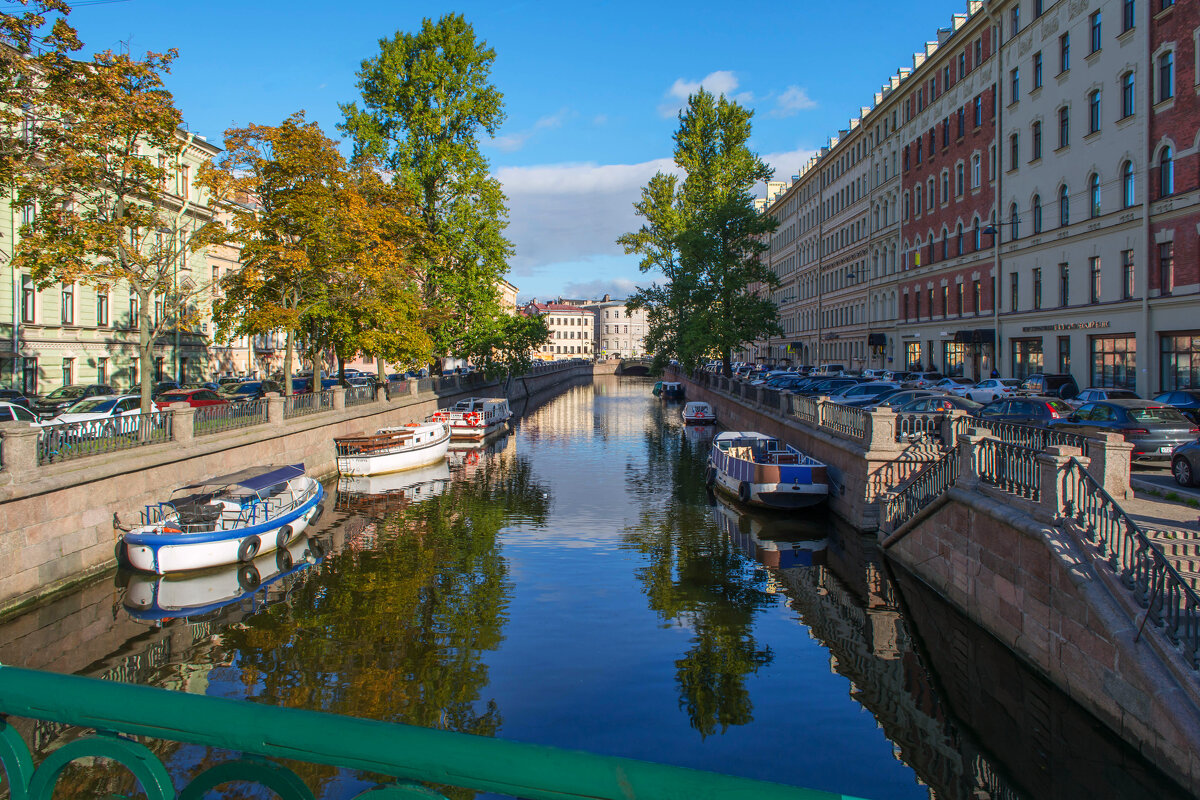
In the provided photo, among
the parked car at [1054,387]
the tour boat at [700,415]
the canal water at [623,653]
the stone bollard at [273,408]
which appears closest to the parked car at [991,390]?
the parked car at [1054,387]

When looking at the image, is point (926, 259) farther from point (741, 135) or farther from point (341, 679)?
point (341, 679)

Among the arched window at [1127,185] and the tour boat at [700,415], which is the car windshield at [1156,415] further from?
the tour boat at [700,415]

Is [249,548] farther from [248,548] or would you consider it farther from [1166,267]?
[1166,267]

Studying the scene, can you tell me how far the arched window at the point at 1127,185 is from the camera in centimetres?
3591

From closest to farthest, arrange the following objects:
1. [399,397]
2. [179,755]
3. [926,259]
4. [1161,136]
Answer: [179,755], [1161,136], [399,397], [926,259]

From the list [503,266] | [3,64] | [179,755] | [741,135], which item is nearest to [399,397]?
[503,266]

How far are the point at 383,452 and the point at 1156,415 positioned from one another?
26135 mm

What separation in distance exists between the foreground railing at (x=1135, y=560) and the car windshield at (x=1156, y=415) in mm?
13823

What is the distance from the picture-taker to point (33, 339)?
38.5m

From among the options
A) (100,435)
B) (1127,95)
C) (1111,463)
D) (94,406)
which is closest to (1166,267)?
(1127,95)

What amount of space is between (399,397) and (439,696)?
3345cm

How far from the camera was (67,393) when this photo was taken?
36.9m

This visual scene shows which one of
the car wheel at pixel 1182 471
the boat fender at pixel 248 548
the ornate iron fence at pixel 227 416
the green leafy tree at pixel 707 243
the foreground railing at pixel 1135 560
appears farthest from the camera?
the green leafy tree at pixel 707 243

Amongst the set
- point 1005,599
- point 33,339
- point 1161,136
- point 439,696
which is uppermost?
point 1161,136
